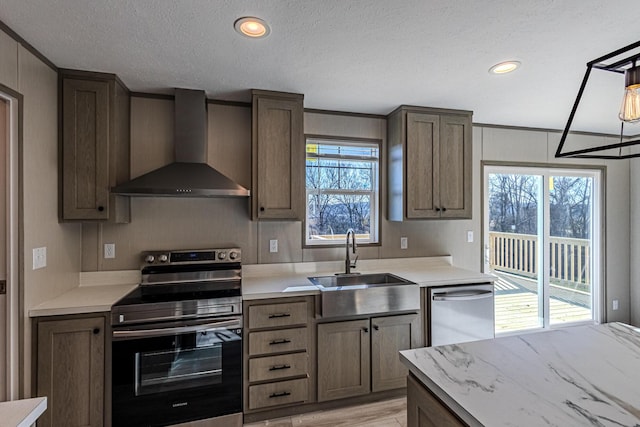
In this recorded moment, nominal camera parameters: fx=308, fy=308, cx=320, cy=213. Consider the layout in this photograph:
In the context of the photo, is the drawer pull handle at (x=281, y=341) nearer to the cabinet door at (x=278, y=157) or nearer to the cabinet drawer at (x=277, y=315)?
the cabinet drawer at (x=277, y=315)

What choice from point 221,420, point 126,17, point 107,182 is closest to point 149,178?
point 107,182

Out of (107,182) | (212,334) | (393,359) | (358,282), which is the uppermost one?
(107,182)

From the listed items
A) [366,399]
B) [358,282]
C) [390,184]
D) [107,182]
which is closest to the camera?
[107,182]

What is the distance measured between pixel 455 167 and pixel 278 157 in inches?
66.1

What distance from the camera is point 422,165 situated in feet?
9.37

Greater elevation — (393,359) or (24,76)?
(24,76)

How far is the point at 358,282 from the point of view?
284 cm

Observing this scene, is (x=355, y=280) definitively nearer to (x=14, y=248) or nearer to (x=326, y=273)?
(x=326, y=273)

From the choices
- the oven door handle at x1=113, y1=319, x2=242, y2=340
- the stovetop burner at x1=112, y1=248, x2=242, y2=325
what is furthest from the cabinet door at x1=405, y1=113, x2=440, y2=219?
the oven door handle at x1=113, y1=319, x2=242, y2=340

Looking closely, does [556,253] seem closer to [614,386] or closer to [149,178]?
[614,386]

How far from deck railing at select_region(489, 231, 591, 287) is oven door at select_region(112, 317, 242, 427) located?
9.63 ft

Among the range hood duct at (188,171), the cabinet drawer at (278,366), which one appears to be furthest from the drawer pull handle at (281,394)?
the range hood duct at (188,171)

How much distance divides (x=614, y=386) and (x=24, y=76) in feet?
9.93

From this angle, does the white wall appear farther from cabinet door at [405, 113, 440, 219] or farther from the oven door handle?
the oven door handle
